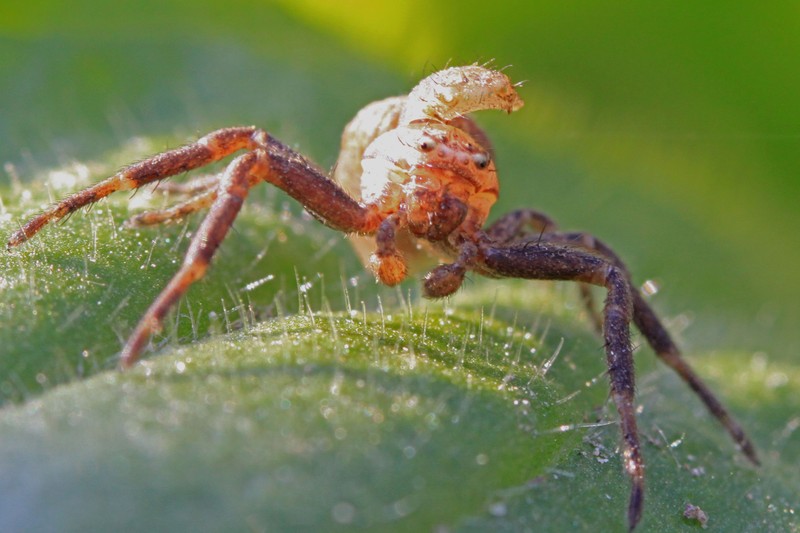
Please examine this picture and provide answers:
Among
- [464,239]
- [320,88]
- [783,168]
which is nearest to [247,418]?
[464,239]

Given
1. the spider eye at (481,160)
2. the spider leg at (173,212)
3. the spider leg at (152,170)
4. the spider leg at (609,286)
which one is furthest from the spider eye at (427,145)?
the spider leg at (173,212)

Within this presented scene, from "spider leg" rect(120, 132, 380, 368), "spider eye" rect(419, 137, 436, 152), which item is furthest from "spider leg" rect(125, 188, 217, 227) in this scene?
"spider eye" rect(419, 137, 436, 152)

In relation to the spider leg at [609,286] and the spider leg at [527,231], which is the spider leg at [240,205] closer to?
the spider leg at [609,286]

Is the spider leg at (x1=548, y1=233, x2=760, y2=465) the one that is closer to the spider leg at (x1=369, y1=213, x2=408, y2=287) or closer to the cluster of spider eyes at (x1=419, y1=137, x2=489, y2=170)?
the cluster of spider eyes at (x1=419, y1=137, x2=489, y2=170)

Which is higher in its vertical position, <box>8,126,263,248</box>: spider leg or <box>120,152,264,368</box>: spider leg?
<box>8,126,263,248</box>: spider leg

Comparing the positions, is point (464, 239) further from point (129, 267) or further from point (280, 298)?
point (129, 267)

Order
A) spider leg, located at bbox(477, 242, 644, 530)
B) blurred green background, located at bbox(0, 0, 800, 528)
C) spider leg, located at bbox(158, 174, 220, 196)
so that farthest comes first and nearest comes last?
Result: 1. blurred green background, located at bbox(0, 0, 800, 528)
2. spider leg, located at bbox(158, 174, 220, 196)
3. spider leg, located at bbox(477, 242, 644, 530)

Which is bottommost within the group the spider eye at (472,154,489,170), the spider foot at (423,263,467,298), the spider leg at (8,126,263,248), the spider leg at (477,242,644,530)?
the spider leg at (477,242,644,530)
